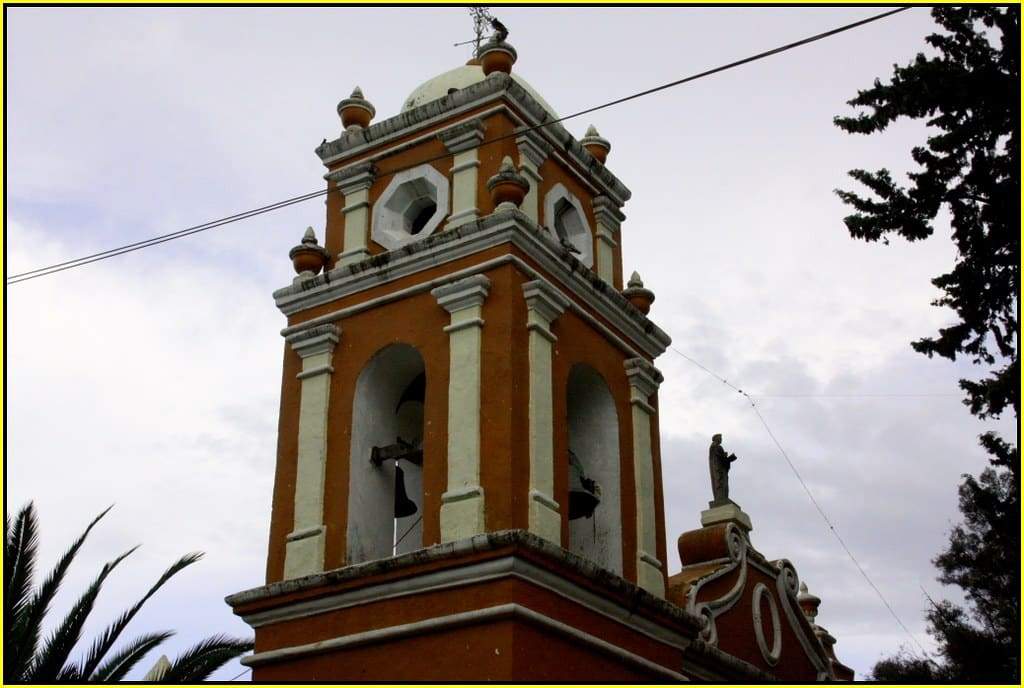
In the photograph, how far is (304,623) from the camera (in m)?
11.8

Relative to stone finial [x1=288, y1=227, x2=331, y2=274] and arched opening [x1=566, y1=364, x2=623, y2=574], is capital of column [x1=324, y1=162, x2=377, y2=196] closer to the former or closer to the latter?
stone finial [x1=288, y1=227, x2=331, y2=274]

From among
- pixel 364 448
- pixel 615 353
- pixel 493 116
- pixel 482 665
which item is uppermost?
pixel 493 116

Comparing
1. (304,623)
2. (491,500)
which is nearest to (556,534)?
(491,500)

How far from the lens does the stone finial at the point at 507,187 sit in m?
13.0

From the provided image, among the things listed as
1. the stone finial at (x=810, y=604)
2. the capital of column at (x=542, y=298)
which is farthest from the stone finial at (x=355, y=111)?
the stone finial at (x=810, y=604)

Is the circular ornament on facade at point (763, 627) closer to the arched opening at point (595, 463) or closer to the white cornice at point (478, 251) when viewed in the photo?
the arched opening at point (595, 463)

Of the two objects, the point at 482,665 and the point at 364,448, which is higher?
the point at 364,448

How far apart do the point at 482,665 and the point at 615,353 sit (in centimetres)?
411

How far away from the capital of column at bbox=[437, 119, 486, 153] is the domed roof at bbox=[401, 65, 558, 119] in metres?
1.05

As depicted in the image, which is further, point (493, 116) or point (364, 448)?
point (493, 116)

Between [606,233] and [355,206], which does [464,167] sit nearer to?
[355,206]

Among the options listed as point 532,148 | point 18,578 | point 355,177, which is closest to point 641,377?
point 532,148

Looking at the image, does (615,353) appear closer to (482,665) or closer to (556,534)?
(556,534)

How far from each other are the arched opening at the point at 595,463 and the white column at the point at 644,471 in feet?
0.69
